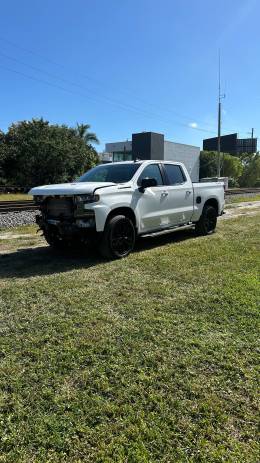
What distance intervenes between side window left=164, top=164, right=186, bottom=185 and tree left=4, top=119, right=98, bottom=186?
2675 centimetres

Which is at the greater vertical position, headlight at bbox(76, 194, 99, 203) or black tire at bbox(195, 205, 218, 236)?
headlight at bbox(76, 194, 99, 203)

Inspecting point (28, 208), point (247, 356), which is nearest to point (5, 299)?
point (247, 356)

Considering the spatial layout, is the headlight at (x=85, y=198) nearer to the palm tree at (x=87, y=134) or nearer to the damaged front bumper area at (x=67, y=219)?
the damaged front bumper area at (x=67, y=219)

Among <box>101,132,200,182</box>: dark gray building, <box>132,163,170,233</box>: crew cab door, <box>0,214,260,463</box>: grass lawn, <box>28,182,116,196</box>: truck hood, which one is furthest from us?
<box>101,132,200,182</box>: dark gray building

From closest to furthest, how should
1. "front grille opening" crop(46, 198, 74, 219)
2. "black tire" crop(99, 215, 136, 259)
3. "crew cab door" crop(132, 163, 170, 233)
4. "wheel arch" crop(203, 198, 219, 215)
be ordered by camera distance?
"front grille opening" crop(46, 198, 74, 219) < "black tire" crop(99, 215, 136, 259) < "crew cab door" crop(132, 163, 170, 233) < "wheel arch" crop(203, 198, 219, 215)

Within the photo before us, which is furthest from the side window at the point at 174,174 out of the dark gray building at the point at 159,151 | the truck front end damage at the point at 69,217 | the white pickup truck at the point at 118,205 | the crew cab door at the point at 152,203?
the dark gray building at the point at 159,151

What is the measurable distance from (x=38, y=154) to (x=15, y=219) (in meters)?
23.2

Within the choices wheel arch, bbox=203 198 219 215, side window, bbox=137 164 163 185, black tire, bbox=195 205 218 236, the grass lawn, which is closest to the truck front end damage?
the grass lawn

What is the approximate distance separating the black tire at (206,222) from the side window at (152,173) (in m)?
1.90

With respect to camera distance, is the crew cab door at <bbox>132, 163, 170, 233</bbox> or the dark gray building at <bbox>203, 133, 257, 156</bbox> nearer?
the crew cab door at <bbox>132, 163, 170, 233</bbox>

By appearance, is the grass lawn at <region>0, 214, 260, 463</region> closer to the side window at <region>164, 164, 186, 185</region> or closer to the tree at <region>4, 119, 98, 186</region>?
the side window at <region>164, 164, 186, 185</region>

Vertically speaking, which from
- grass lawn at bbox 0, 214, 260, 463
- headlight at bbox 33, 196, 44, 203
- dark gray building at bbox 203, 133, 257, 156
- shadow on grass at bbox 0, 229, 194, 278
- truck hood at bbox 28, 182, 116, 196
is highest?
dark gray building at bbox 203, 133, 257, 156

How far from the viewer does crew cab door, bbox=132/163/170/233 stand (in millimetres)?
7176

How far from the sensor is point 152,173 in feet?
25.4
